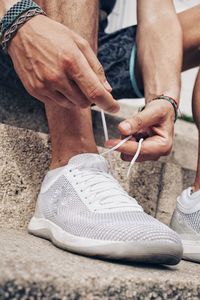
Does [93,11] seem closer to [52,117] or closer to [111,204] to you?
[52,117]

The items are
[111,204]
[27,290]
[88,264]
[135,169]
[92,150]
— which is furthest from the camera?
[135,169]

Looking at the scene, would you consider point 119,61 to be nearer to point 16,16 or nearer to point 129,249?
point 16,16

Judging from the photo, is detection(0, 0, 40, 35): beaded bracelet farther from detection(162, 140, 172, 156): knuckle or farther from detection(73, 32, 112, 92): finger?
detection(162, 140, 172, 156): knuckle

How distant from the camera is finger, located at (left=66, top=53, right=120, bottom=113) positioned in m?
0.63

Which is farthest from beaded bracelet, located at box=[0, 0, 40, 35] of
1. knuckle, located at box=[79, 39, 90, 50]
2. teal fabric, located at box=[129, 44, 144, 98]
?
teal fabric, located at box=[129, 44, 144, 98]

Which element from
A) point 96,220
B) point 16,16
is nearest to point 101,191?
point 96,220

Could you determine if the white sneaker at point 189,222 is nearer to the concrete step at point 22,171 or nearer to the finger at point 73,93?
the concrete step at point 22,171

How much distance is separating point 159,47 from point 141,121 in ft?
0.95

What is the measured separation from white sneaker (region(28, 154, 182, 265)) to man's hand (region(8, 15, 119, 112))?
0.42 feet

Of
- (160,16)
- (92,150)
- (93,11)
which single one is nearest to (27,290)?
(92,150)

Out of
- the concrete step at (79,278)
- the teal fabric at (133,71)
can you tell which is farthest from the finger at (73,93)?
the teal fabric at (133,71)

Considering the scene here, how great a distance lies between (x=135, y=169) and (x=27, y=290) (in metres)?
0.60

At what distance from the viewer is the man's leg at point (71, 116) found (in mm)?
803

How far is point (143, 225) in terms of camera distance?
0.63m
